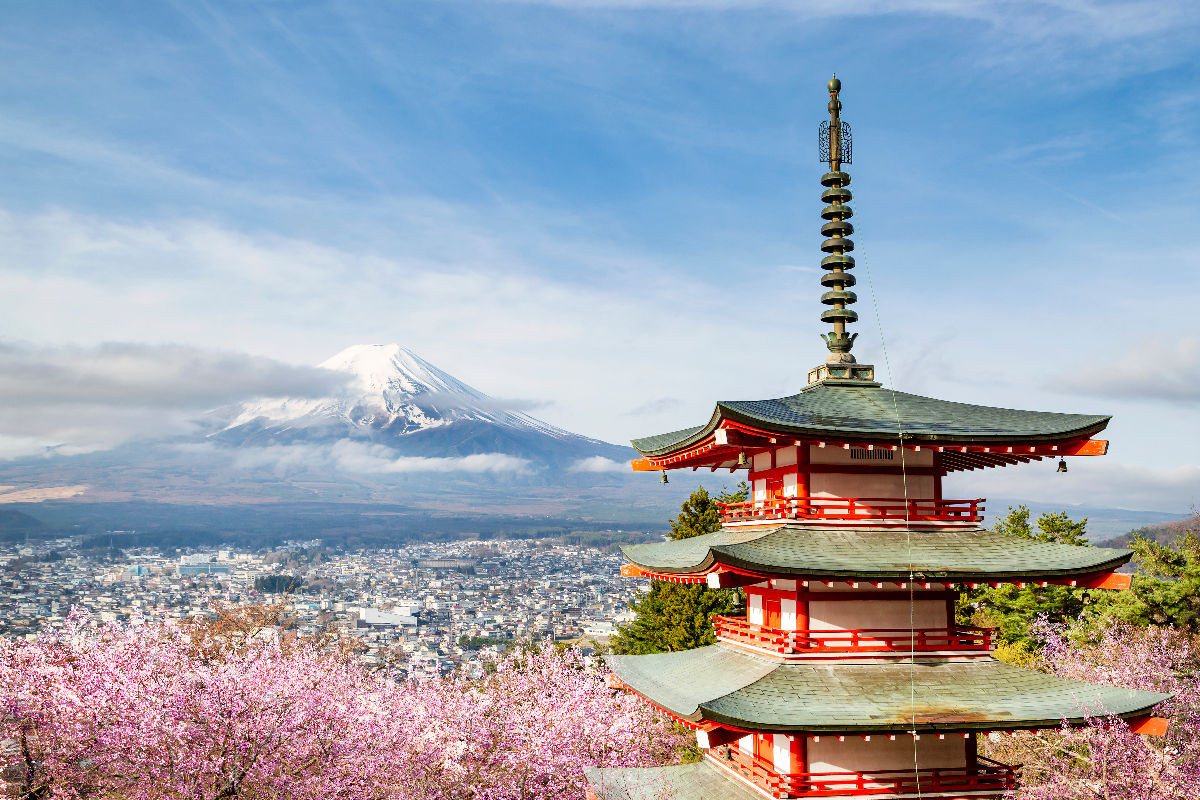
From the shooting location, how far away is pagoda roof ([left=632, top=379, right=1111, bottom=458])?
15.3 m

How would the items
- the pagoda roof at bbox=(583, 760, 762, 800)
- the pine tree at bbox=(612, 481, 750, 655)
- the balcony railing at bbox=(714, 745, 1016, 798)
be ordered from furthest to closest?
the pine tree at bbox=(612, 481, 750, 655), the pagoda roof at bbox=(583, 760, 762, 800), the balcony railing at bbox=(714, 745, 1016, 798)

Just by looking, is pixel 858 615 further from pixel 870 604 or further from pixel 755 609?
pixel 755 609

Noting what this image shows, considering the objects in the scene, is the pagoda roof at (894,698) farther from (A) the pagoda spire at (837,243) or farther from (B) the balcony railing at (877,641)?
(A) the pagoda spire at (837,243)

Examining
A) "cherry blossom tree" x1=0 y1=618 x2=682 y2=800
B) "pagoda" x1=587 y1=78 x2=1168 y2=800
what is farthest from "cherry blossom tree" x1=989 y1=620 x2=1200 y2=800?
"cherry blossom tree" x1=0 y1=618 x2=682 y2=800

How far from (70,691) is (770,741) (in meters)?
15.2

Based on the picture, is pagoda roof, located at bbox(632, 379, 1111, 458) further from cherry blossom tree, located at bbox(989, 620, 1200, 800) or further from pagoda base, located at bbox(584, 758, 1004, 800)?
pagoda base, located at bbox(584, 758, 1004, 800)

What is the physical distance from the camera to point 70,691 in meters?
20.9

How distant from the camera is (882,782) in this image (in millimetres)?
14922

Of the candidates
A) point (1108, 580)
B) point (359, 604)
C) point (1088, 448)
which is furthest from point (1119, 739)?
point (359, 604)

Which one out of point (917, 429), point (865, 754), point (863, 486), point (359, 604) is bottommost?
point (359, 604)

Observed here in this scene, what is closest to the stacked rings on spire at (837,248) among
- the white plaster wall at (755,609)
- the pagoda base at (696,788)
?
the white plaster wall at (755,609)

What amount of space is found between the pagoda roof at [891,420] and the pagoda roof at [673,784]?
6.06 metres

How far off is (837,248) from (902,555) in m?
6.42

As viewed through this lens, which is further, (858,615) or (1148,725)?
(858,615)
